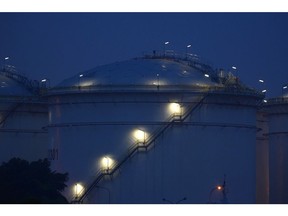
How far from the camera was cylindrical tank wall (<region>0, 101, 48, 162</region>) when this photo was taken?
311 ft

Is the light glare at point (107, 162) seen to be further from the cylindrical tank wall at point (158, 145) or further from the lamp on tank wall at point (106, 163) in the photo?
the cylindrical tank wall at point (158, 145)

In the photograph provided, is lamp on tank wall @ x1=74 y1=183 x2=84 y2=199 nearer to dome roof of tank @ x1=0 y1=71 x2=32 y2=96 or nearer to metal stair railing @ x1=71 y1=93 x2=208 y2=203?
metal stair railing @ x1=71 y1=93 x2=208 y2=203

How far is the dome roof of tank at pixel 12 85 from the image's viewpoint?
9550 centimetres

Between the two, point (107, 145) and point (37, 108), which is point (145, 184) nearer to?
point (107, 145)

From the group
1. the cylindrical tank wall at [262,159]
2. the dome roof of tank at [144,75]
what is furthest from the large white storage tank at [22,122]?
the cylindrical tank wall at [262,159]

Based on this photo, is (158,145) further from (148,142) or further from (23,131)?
(23,131)

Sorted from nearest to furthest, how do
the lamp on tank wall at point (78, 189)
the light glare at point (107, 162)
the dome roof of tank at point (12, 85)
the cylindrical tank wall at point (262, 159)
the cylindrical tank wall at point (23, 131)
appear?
the light glare at point (107, 162), the lamp on tank wall at point (78, 189), the cylindrical tank wall at point (23, 131), the dome roof of tank at point (12, 85), the cylindrical tank wall at point (262, 159)

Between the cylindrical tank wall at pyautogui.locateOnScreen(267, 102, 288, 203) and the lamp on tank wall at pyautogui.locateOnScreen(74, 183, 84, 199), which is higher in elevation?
the cylindrical tank wall at pyautogui.locateOnScreen(267, 102, 288, 203)

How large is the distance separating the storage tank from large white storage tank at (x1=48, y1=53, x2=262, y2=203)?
8922 millimetres

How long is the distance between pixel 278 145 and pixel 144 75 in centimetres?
1539

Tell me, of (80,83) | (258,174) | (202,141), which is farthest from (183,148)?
(258,174)

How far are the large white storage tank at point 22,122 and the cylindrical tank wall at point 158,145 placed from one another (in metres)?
10.0

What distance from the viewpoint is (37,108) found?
9550cm

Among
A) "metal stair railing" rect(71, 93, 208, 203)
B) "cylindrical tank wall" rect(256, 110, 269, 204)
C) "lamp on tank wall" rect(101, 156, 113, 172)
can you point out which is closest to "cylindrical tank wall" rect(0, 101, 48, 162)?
"lamp on tank wall" rect(101, 156, 113, 172)
